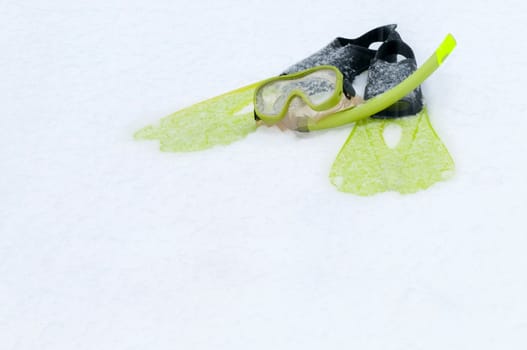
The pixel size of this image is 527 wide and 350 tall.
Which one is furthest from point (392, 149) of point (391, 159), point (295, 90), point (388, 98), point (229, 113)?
point (229, 113)

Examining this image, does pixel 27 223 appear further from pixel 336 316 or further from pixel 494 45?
pixel 494 45

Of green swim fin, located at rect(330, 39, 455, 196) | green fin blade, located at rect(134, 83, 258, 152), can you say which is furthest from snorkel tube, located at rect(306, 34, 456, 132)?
green fin blade, located at rect(134, 83, 258, 152)

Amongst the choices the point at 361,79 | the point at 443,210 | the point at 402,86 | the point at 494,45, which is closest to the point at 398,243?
the point at 443,210

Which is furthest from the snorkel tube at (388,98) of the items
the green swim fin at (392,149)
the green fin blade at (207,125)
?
the green fin blade at (207,125)

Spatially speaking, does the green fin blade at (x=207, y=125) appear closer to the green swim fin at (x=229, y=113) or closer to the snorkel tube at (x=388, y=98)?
the green swim fin at (x=229, y=113)

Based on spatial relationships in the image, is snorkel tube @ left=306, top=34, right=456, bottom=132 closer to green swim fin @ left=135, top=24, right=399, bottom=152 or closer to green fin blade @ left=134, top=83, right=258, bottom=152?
green swim fin @ left=135, top=24, right=399, bottom=152

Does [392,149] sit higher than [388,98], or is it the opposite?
[388,98]

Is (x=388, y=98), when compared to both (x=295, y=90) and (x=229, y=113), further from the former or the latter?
(x=229, y=113)
